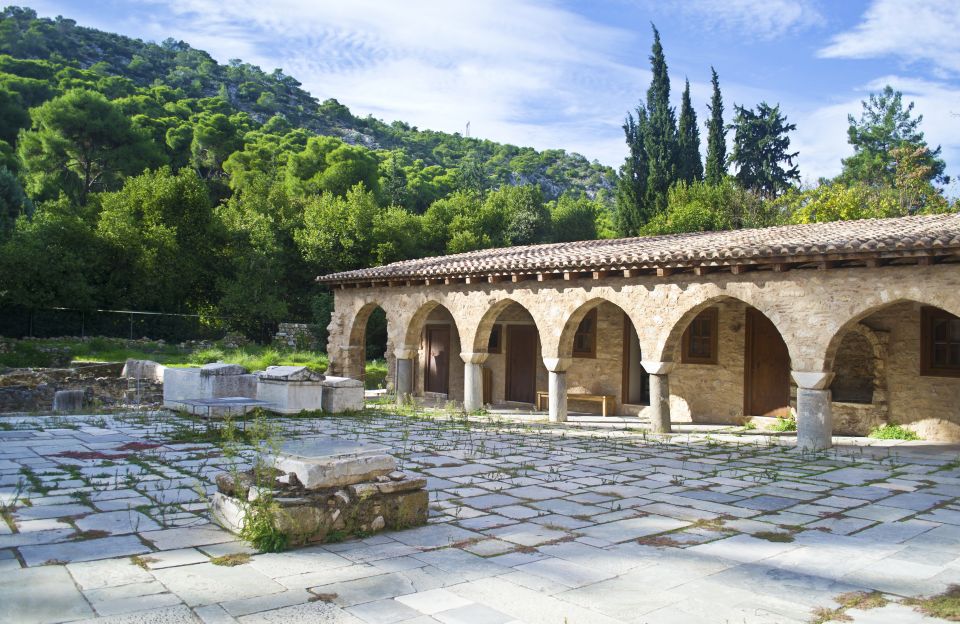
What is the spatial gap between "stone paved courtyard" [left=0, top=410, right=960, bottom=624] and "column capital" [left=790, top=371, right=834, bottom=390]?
5.52 feet

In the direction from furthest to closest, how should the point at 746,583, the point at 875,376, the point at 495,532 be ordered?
the point at 875,376, the point at 495,532, the point at 746,583

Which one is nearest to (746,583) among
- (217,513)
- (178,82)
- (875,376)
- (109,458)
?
(217,513)

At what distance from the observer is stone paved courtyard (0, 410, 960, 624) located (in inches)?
162

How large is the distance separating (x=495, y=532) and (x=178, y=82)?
225 ft

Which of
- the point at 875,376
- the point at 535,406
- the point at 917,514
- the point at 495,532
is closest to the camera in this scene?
the point at 495,532

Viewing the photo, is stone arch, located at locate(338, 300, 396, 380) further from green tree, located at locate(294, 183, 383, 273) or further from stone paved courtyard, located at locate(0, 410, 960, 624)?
green tree, located at locate(294, 183, 383, 273)

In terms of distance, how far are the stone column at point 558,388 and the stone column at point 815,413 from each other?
4.75 m

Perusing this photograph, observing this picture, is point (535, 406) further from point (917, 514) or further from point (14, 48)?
point (14, 48)

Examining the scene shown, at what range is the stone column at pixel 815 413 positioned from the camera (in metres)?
11.1

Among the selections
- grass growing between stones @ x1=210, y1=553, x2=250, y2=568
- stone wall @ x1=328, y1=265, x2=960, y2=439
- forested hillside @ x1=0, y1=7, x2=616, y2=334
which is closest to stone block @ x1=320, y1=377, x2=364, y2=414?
stone wall @ x1=328, y1=265, x2=960, y2=439

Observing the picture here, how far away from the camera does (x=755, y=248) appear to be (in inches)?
446

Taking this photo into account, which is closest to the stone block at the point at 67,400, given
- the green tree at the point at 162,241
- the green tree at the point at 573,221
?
the green tree at the point at 162,241

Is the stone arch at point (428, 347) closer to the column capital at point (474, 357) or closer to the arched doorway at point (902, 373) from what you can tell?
the column capital at point (474, 357)

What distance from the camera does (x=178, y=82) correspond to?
64500mm
